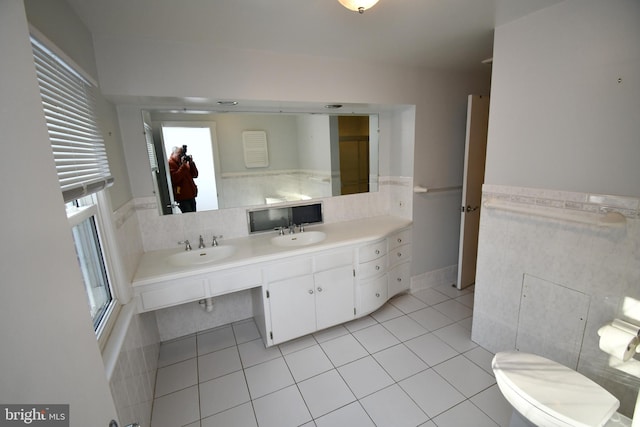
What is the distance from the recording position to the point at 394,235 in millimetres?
2602

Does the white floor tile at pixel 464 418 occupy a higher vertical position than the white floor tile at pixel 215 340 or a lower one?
lower

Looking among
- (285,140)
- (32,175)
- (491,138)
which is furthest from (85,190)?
(491,138)

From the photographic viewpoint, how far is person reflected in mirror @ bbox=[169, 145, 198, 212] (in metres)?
2.16

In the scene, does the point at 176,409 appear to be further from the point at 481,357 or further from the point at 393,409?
the point at 481,357

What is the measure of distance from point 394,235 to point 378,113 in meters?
1.26

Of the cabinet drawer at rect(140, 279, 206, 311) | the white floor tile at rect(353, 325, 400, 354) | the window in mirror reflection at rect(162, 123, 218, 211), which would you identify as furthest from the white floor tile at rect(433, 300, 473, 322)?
the window in mirror reflection at rect(162, 123, 218, 211)

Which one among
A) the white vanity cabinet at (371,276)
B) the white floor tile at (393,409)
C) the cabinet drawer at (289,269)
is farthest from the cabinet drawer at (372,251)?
the white floor tile at (393,409)

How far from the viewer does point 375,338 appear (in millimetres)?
2258

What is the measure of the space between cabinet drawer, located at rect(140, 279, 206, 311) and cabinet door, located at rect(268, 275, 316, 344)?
0.49m

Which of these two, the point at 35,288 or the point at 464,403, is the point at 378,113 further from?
the point at 35,288

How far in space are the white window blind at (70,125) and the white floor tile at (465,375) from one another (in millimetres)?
2266

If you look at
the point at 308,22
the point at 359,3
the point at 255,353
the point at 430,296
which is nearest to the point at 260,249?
the point at 255,353

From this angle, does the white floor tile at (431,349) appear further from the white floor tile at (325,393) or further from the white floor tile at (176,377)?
the white floor tile at (176,377)

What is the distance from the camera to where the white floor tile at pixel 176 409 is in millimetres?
1607
